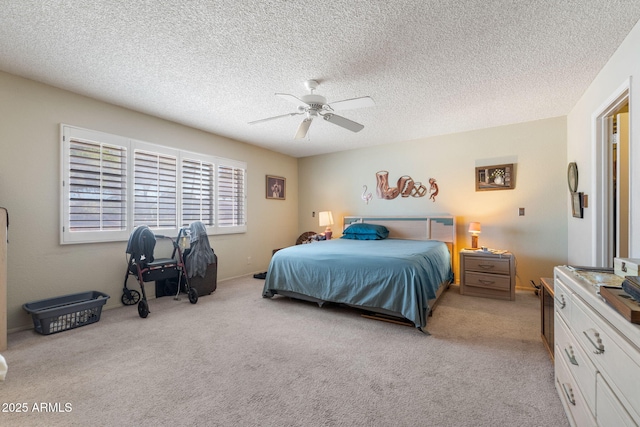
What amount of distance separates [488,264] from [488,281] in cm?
24

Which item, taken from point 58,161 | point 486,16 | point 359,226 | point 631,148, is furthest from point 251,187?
point 631,148

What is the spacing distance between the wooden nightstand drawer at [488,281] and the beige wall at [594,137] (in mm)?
826

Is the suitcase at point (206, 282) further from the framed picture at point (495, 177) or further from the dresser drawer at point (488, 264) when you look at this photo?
the framed picture at point (495, 177)

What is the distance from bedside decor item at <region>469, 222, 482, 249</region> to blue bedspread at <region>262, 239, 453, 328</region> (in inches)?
35.9

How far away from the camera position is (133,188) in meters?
3.61

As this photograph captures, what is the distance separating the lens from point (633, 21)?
195cm

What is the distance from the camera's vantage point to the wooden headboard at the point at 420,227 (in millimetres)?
4570

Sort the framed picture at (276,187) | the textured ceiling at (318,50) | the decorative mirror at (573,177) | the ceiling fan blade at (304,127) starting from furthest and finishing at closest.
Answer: the framed picture at (276,187) < the decorative mirror at (573,177) < the ceiling fan blade at (304,127) < the textured ceiling at (318,50)

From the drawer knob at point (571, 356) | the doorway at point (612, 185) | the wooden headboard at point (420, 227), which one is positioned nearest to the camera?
the drawer knob at point (571, 356)

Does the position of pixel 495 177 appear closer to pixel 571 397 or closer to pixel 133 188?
pixel 571 397

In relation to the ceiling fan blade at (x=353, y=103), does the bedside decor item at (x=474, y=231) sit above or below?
below

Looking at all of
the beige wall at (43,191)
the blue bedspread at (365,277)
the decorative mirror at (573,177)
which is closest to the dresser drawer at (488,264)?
the blue bedspread at (365,277)

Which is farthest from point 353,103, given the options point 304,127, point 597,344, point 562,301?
point 597,344

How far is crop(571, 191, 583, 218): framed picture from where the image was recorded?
10.4 feet
